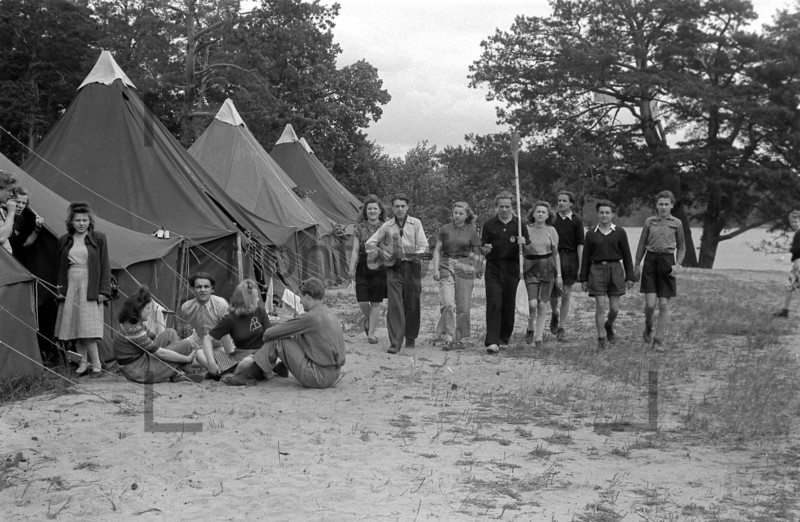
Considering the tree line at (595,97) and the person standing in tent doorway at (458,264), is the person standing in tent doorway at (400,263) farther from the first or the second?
the tree line at (595,97)

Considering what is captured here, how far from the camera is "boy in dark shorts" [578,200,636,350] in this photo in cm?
870

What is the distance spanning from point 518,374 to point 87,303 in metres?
3.51

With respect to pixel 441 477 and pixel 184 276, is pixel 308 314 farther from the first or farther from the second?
pixel 184 276

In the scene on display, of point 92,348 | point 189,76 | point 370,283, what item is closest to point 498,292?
point 370,283

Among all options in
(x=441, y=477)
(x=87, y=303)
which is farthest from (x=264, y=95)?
Result: (x=441, y=477)

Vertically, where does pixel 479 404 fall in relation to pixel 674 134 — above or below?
below

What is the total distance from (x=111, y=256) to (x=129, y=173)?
287 cm

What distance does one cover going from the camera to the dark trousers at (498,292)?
8.52 metres

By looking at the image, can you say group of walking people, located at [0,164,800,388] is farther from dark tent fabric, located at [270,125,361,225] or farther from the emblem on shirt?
dark tent fabric, located at [270,125,361,225]

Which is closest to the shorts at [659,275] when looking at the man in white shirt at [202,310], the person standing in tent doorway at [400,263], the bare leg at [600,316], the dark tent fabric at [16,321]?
the bare leg at [600,316]

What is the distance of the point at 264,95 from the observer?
28.8 m

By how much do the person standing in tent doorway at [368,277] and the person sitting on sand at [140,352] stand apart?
2.31m

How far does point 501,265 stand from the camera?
28.1 ft

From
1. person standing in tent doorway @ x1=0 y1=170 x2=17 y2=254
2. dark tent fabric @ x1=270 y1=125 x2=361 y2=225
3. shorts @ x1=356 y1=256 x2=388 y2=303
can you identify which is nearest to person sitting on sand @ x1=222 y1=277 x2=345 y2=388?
person standing in tent doorway @ x1=0 y1=170 x2=17 y2=254
